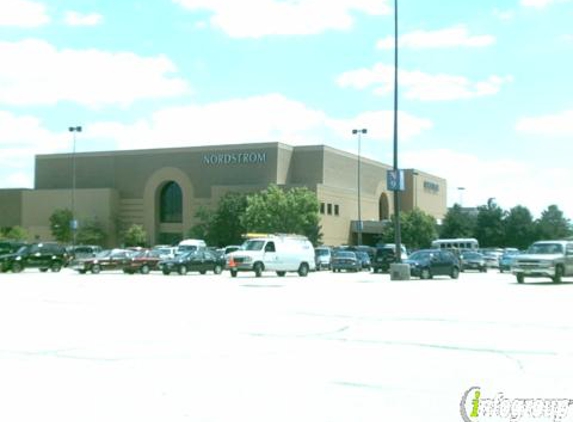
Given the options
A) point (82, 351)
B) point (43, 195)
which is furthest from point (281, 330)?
point (43, 195)

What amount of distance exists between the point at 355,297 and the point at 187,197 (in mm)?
81316

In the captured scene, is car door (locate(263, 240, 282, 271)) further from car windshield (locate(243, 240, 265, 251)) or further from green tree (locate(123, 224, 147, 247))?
green tree (locate(123, 224, 147, 247))

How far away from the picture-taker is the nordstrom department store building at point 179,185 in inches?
3883

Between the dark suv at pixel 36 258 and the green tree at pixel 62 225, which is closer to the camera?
the dark suv at pixel 36 258

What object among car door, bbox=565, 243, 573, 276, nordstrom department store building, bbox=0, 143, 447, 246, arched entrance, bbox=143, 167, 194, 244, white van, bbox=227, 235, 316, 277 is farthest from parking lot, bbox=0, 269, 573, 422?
arched entrance, bbox=143, 167, 194, 244

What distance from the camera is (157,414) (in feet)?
24.8

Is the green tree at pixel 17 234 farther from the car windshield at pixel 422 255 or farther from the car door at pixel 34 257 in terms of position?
the car windshield at pixel 422 255

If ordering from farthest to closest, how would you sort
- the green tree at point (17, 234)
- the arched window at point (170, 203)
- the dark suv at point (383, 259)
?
the arched window at point (170, 203) → the green tree at point (17, 234) → the dark suv at point (383, 259)

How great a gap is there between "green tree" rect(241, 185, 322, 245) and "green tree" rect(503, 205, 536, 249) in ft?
95.9

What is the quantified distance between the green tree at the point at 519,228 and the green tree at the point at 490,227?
76cm

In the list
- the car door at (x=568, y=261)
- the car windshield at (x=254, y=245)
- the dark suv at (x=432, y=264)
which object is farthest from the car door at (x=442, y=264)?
the car windshield at (x=254, y=245)

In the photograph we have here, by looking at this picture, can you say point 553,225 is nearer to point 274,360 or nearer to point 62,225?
point 62,225

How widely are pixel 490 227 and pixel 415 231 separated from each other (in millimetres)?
10835

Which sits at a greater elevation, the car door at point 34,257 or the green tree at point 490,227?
the green tree at point 490,227
